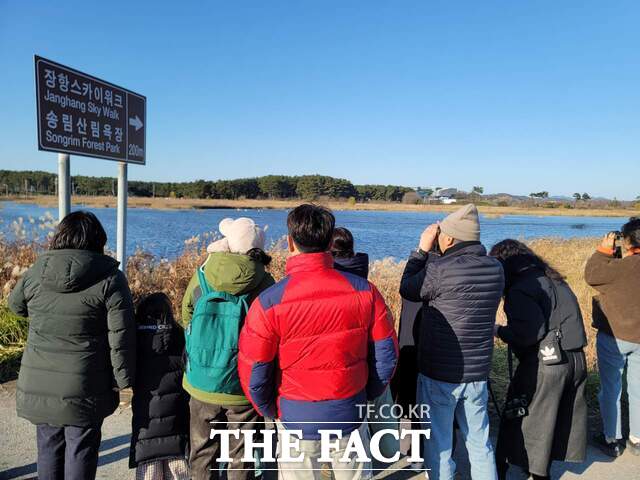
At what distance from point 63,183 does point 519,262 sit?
3.88m

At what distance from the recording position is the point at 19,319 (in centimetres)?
492

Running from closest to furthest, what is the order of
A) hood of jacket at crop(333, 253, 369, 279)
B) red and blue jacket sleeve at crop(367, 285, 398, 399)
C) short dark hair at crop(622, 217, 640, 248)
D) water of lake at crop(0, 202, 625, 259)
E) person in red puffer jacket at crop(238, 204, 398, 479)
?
person in red puffer jacket at crop(238, 204, 398, 479) < red and blue jacket sleeve at crop(367, 285, 398, 399) < hood of jacket at crop(333, 253, 369, 279) < short dark hair at crop(622, 217, 640, 248) < water of lake at crop(0, 202, 625, 259)

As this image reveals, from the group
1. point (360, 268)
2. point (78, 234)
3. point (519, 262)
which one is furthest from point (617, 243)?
point (78, 234)

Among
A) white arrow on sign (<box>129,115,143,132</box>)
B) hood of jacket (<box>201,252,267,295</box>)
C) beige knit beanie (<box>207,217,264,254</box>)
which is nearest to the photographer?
hood of jacket (<box>201,252,267,295</box>)

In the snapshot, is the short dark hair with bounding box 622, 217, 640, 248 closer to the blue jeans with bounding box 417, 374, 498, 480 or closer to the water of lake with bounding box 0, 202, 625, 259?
the blue jeans with bounding box 417, 374, 498, 480

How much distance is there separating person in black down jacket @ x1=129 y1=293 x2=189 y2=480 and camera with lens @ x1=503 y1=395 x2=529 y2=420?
82.3 inches

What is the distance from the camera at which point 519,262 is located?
2.81 m

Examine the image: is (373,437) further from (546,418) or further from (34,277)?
(34,277)

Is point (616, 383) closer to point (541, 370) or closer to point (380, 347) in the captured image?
point (541, 370)

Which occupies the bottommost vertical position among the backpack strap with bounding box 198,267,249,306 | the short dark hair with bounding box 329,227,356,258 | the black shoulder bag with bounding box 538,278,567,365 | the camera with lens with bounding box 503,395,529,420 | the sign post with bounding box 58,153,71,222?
the camera with lens with bounding box 503,395,529,420

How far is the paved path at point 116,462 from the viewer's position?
9.50ft

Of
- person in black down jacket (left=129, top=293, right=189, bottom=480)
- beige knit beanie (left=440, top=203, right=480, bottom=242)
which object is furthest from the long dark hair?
person in black down jacket (left=129, top=293, right=189, bottom=480)

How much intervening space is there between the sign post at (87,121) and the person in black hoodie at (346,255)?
250cm

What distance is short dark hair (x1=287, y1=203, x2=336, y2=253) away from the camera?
6.50 feet
